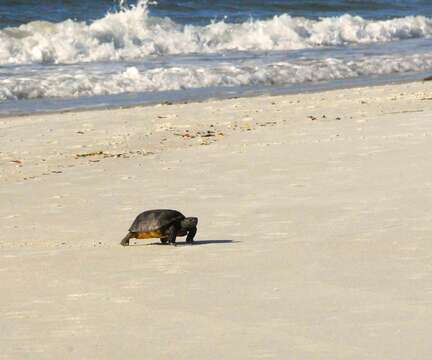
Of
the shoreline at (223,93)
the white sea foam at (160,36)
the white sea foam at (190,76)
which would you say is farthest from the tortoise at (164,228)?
the white sea foam at (160,36)

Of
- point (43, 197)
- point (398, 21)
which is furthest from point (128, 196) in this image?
point (398, 21)

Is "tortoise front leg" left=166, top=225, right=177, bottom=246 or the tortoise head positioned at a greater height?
the tortoise head

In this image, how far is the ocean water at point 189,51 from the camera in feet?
56.5

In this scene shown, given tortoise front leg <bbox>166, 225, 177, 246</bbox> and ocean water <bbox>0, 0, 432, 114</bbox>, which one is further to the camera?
ocean water <bbox>0, 0, 432, 114</bbox>

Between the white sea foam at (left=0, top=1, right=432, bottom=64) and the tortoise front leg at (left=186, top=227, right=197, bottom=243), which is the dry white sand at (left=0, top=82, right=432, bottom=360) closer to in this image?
the tortoise front leg at (left=186, top=227, right=197, bottom=243)

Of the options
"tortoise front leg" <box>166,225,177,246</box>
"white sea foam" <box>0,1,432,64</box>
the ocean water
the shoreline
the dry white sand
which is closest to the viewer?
the dry white sand

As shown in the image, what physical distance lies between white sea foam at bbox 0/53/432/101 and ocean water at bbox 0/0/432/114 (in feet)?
0.07

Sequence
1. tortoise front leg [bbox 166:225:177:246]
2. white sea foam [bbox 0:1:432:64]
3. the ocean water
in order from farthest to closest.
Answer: white sea foam [bbox 0:1:432:64] → the ocean water → tortoise front leg [bbox 166:225:177:246]

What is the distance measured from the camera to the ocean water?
1722 cm

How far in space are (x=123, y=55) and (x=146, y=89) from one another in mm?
5082

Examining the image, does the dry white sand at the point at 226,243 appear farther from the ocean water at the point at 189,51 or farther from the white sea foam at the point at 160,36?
the white sea foam at the point at 160,36

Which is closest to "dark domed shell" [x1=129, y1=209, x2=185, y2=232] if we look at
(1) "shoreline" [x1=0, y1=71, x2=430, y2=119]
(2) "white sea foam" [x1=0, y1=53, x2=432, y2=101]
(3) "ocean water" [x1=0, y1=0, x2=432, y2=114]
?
(1) "shoreline" [x1=0, y1=71, x2=430, y2=119]

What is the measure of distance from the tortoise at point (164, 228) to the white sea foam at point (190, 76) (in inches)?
408

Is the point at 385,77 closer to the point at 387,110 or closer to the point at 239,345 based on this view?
the point at 387,110
